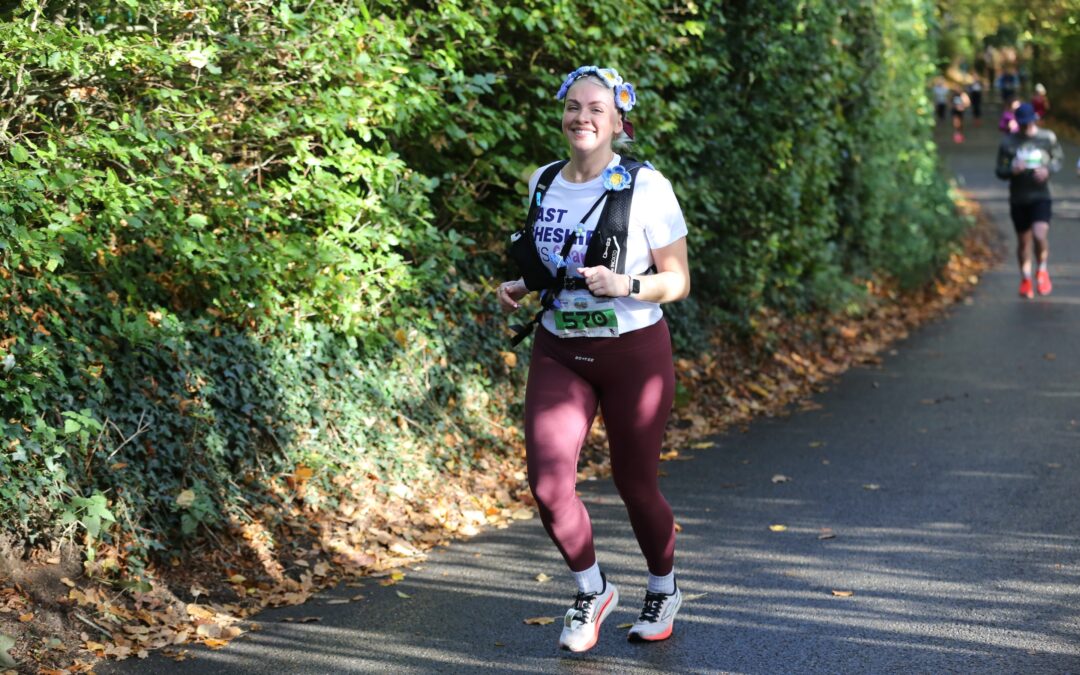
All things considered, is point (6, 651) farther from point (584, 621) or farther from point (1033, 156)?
point (1033, 156)

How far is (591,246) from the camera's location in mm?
5152

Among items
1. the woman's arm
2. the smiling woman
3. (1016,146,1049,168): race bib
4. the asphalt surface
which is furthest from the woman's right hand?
(1016,146,1049,168): race bib

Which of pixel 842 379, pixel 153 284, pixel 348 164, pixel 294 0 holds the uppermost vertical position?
pixel 294 0

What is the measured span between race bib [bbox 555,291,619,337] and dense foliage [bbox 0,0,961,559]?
209 centimetres

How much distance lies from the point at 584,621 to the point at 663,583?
1.24 ft

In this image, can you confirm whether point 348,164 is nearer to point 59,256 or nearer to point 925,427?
point 59,256

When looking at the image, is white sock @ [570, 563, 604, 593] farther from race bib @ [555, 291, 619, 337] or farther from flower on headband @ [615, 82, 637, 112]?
flower on headband @ [615, 82, 637, 112]

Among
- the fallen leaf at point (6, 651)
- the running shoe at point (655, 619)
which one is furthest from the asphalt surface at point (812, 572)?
the fallen leaf at point (6, 651)

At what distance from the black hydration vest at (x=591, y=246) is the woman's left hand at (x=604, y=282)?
0.16 m

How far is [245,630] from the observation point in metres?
5.86

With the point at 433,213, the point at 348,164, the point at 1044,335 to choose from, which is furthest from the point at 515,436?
the point at 1044,335

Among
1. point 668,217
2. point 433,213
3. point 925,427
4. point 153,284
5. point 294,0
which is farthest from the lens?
point 925,427

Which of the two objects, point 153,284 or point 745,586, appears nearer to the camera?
point 745,586

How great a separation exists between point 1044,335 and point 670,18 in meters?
4.96
